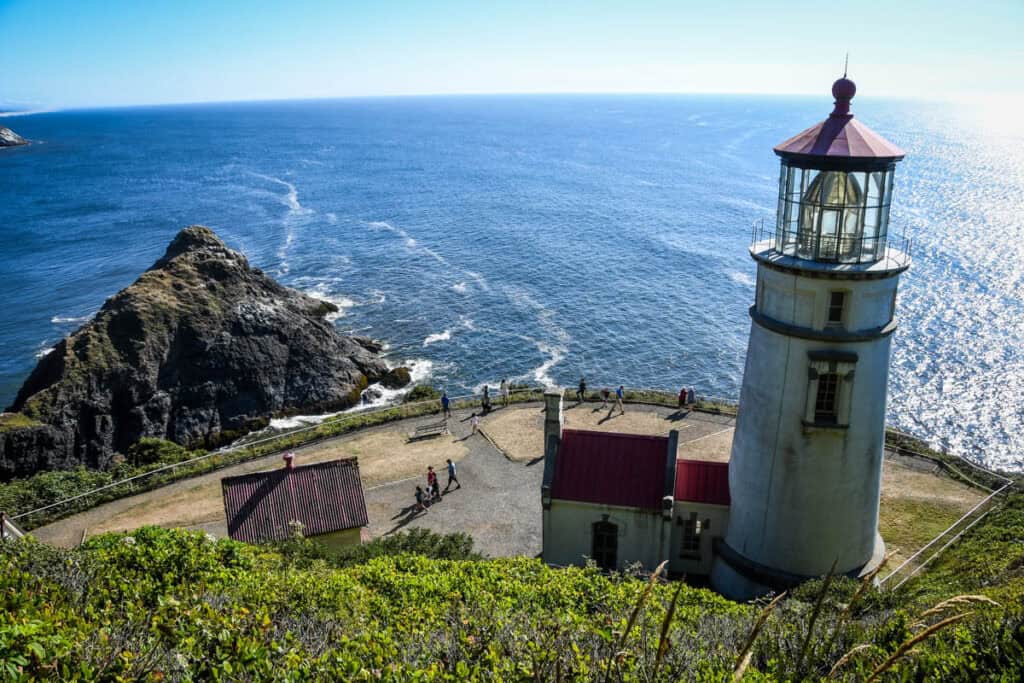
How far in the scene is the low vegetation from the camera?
8320 mm

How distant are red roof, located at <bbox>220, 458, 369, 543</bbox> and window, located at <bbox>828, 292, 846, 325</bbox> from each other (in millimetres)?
13578

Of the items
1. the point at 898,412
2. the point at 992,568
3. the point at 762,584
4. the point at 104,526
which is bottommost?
the point at 898,412

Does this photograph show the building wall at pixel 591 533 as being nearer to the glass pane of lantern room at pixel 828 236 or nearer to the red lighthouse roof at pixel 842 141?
the glass pane of lantern room at pixel 828 236

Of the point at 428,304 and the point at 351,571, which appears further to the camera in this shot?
the point at 428,304

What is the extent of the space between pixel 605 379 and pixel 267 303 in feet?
72.3

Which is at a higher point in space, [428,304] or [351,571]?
[351,571]

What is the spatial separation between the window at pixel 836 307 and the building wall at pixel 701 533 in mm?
5971

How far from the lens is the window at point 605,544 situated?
19.5m

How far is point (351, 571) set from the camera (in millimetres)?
14891

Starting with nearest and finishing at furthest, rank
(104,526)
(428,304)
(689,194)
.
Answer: (104,526) → (428,304) → (689,194)

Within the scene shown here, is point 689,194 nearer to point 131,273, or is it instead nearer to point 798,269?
point 131,273

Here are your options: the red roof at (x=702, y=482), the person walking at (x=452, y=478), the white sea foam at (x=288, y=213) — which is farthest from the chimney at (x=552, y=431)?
the white sea foam at (x=288, y=213)

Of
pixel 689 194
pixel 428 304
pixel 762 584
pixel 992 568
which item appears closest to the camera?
pixel 992 568

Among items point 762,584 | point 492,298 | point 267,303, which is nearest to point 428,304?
point 492,298
